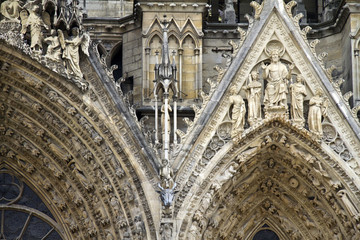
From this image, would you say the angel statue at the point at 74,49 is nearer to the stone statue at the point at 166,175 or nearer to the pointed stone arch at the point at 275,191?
the stone statue at the point at 166,175

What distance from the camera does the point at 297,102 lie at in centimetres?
1916

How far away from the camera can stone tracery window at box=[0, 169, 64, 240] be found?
20203mm

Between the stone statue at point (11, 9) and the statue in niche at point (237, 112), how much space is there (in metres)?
3.44

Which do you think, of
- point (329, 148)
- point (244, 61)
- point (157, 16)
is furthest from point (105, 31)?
point (329, 148)

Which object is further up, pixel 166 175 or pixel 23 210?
pixel 23 210

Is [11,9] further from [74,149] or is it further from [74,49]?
[74,149]

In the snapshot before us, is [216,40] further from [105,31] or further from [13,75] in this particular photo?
[13,75]

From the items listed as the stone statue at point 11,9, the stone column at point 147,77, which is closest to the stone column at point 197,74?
the stone column at point 147,77

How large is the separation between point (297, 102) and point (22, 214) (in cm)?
468

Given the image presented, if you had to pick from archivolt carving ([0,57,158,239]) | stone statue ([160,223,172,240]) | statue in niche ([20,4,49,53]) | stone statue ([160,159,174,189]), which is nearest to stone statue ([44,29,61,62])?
statue in niche ([20,4,49,53])

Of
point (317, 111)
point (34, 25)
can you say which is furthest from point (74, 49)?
point (317, 111)

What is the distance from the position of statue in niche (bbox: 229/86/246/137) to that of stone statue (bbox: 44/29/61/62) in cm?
263

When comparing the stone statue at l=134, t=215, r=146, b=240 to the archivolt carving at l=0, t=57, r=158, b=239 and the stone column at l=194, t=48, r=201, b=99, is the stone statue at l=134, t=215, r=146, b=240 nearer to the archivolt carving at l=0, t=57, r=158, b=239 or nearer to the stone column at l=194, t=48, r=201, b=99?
the archivolt carving at l=0, t=57, r=158, b=239

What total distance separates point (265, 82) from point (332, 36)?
4.98 feet
